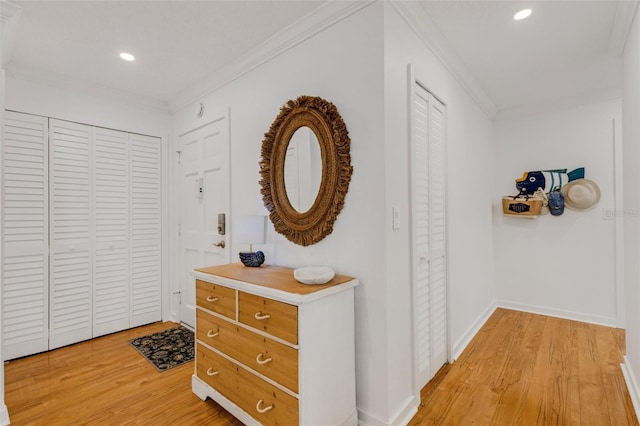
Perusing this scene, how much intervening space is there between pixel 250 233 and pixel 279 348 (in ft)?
2.89

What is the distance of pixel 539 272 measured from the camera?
363 centimetres

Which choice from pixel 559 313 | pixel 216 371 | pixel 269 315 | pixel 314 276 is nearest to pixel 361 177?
pixel 314 276

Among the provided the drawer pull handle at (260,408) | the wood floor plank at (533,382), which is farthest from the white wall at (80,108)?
the wood floor plank at (533,382)

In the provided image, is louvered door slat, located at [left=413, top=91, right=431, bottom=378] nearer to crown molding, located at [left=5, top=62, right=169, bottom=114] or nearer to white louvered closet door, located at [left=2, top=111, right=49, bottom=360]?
crown molding, located at [left=5, top=62, right=169, bottom=114]

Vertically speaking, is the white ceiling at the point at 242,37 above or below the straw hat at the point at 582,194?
above

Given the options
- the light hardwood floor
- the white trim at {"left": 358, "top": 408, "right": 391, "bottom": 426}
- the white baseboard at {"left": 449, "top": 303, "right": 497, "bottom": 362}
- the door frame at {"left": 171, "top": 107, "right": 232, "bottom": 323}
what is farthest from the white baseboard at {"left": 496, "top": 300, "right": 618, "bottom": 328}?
the door frame at {"left": 171, "top": 107, "right": 232, "bottom": 323}

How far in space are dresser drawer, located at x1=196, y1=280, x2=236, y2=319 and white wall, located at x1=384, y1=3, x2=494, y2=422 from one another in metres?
0.91

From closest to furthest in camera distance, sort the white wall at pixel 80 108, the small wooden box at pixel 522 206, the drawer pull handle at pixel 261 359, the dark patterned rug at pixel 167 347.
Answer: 1. the drawer pull handle at pixel 261 359
2. the dark patterned rug at pixel 167 347
3. the white wall at pixel 80 108
4. the small wooden box at pixel 522 206

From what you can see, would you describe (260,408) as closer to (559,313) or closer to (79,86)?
(79,86)

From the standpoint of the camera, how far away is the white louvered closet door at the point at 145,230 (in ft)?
10.7

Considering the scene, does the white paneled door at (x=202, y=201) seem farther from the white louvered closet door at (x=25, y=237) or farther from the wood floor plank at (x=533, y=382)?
the wood floor plank at (x=533, y=382)

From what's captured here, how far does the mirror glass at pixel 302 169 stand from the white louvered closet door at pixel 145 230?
6.69 feet

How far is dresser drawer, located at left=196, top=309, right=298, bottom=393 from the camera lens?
149 centimetres

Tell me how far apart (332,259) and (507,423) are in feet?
4.51
